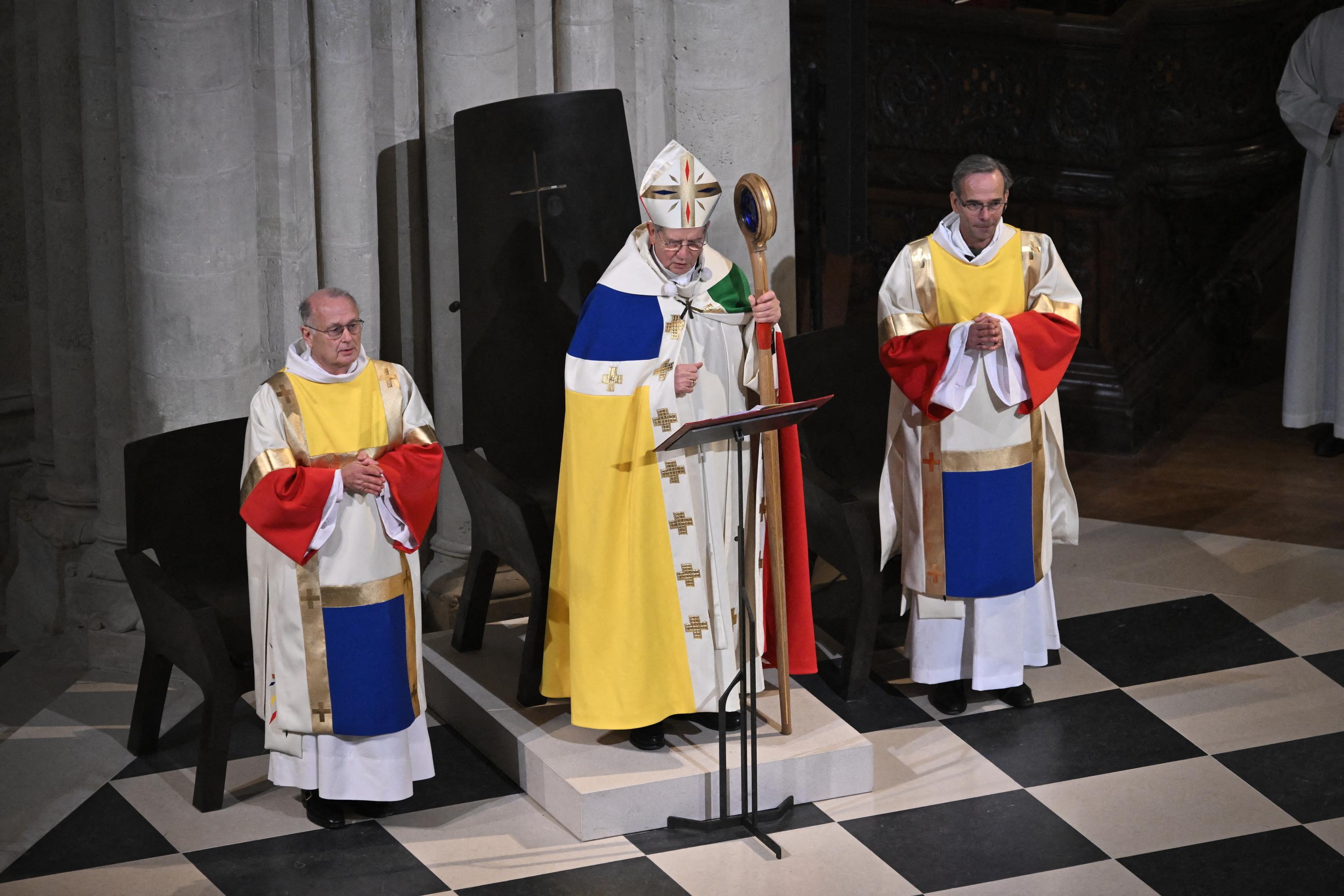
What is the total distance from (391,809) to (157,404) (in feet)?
5.42

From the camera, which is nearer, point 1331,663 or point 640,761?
point 640,761

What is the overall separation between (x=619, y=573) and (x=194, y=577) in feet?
4.76

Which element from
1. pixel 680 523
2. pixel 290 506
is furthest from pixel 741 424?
pixel 290 506

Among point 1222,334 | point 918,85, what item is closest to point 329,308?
point 918,85

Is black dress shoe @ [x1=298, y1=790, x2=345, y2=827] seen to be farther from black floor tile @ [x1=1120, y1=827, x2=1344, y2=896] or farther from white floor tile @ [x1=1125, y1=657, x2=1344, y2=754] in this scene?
white floor tile @ [x1=1125, y1=657, x2=1344, y2=754]

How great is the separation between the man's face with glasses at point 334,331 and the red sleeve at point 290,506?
322mm

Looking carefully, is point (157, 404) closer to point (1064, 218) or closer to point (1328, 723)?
point (1328, 723)

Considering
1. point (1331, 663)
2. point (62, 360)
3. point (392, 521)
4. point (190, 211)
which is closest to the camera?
point (392, 521)

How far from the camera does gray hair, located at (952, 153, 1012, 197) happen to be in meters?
5.75

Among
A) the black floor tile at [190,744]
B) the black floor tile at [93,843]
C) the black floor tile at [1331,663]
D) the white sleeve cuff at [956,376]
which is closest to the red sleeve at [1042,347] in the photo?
the white sleeve cuff at [956,376]

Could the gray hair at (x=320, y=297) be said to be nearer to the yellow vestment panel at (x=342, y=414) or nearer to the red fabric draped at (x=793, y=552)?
the yellow vestment panel at (x=342, y=414)

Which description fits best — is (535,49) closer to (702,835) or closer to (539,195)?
(539,195)

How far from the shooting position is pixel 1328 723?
607 centimetres

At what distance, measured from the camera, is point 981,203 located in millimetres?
5781
